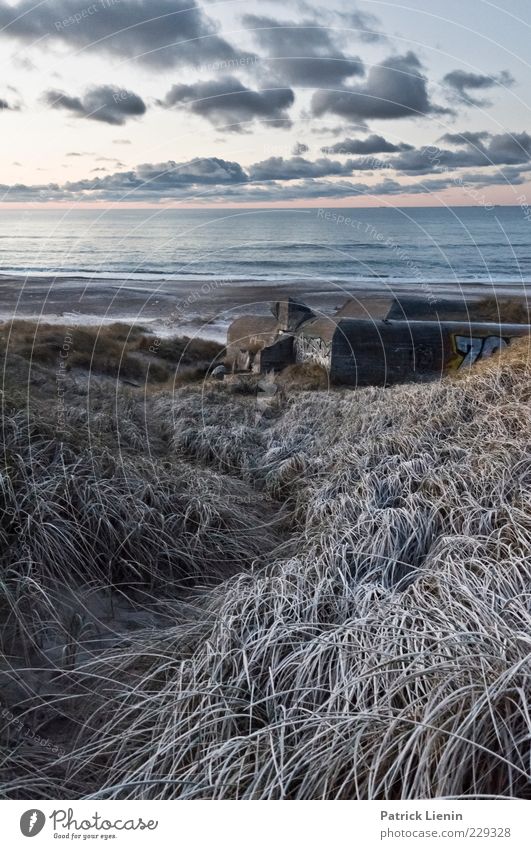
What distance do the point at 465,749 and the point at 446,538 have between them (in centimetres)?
169

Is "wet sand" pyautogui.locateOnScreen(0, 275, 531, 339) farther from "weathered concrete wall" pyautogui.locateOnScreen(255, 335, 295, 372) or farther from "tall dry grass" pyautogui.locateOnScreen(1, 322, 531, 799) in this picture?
"tall dry grass" pyautogui.locateOnScreen(1, 322, 531, 799)

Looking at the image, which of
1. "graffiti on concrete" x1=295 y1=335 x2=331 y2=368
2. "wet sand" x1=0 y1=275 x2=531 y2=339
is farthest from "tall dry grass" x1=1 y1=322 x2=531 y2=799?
"wet sand" x1=0 y1=275 x2=531 y2=339

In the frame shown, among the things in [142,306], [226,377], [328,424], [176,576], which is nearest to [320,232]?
[142,306]

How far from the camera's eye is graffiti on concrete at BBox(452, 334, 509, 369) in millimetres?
11227

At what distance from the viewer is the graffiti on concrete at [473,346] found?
11227 millimetres

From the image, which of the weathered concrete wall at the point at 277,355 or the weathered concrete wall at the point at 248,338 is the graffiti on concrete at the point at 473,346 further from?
the weathered concrete wall at the point at 248,338

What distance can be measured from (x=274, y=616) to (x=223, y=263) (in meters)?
40.0

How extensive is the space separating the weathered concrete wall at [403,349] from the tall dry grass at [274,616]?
4505mm

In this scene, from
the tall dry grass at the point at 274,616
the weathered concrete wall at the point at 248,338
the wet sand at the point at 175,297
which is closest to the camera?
the tall dry grass at the point at 274,616

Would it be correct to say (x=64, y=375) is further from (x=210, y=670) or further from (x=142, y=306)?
(x=142, y=306)

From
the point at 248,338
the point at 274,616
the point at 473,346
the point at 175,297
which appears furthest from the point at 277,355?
the point at 175,297

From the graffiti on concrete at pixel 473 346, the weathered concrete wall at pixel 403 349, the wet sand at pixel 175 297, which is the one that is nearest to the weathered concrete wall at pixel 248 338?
the weathered concrete wall at pixel 403 349

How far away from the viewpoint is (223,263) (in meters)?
41.7

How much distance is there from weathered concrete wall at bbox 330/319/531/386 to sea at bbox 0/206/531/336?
9.80 meters
